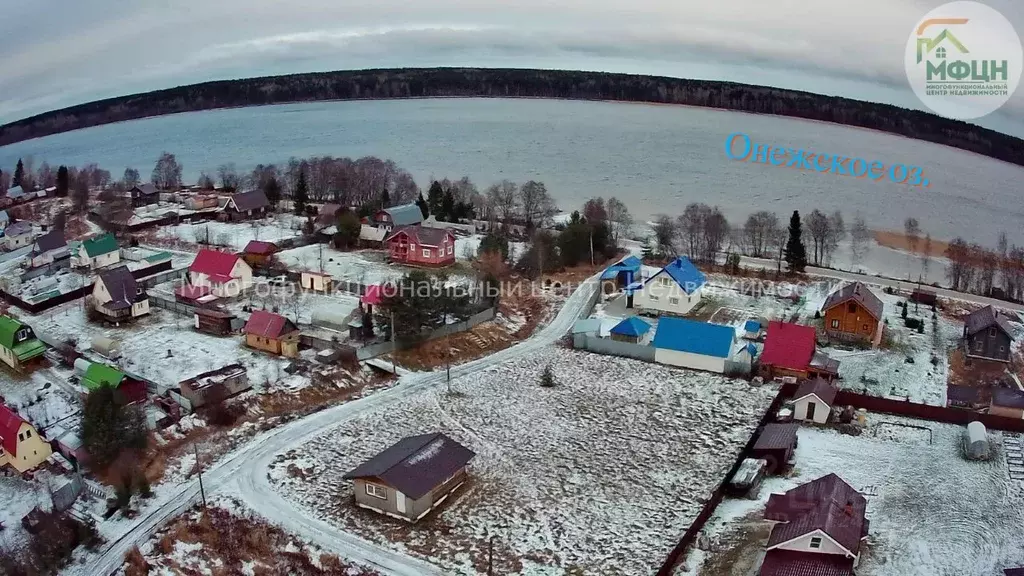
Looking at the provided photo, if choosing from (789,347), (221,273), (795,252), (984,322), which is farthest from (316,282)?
(984,322)

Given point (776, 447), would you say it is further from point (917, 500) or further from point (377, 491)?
point (377, 491)

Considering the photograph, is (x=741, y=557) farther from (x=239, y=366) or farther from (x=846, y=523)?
(x=239, y=366)

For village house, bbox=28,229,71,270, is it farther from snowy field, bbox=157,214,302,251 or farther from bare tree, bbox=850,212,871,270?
bare tree, bbox=850,212,871,270

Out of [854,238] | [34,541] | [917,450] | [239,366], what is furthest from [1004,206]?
[34,541]

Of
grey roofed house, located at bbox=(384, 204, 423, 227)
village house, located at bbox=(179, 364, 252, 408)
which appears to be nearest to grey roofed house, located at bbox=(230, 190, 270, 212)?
grey roofed house, located at bbox=(384, 204, 423, 227)

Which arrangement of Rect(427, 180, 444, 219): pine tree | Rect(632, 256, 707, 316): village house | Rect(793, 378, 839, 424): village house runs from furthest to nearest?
Rect(427, 180, 444, 219): pine tree
Rect(632, 256, 707, 316): village house
Rect(793, 378, 839, 424): village house

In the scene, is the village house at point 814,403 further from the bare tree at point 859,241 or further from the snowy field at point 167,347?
the bare tree at point 859,241

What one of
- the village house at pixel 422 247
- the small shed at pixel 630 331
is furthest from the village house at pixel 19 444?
the village house at pixel 422 247
